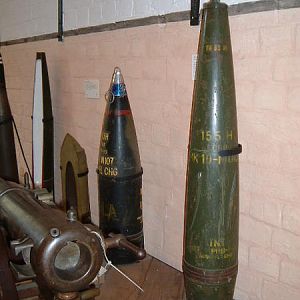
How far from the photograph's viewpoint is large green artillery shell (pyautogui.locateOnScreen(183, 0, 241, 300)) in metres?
1.50

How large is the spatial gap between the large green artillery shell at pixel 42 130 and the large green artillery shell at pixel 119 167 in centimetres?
96

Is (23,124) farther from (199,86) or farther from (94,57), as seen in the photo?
(199,86)

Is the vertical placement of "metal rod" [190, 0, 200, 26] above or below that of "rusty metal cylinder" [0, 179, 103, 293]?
above

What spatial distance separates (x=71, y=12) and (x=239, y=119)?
1.45 metres

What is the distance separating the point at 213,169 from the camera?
153 cm

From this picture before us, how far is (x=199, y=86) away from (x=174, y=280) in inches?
37.6

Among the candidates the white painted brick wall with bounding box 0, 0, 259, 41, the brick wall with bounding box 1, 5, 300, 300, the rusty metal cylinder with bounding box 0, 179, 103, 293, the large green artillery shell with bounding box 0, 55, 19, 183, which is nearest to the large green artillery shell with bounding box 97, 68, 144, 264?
the brick wall with bounding box 1, 5, 300, 300

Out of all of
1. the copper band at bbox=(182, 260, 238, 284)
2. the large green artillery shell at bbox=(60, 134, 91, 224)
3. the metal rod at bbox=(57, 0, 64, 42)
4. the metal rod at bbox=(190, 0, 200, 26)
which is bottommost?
the copper band at bbox=(182, 260, 238, 284)

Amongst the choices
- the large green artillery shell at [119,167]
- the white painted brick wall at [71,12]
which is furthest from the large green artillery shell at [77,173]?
the white painted brick wall at [71,12]

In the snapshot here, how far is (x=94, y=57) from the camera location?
97.1 inches

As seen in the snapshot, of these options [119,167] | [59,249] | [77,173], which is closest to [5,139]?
[77,173]

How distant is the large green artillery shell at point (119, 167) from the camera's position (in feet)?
6.44

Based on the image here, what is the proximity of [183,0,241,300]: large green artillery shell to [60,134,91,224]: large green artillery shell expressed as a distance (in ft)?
3.09

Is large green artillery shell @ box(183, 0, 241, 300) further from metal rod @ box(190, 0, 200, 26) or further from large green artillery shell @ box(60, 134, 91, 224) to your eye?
large green artillery shell @ box(60, 134, 91, 224)
